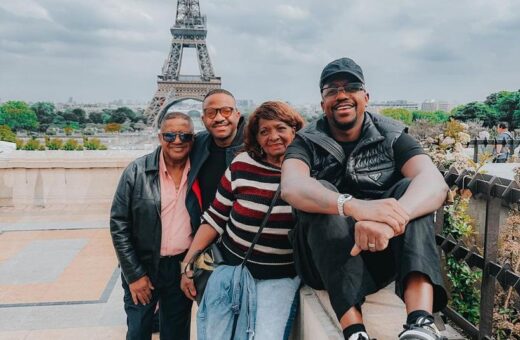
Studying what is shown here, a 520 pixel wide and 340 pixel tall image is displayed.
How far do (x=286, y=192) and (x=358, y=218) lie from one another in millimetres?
339

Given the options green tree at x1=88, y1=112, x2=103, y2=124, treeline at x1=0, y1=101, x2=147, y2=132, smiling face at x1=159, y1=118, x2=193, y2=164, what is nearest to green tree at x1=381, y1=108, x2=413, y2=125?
treeline at x1=0, y1=101, x2=147, y2=132

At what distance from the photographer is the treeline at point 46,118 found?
217ft

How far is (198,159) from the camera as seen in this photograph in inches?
109

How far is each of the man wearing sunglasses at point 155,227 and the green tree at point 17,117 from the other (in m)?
70.0

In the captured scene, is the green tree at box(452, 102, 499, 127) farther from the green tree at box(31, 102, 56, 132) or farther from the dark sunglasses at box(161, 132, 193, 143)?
the green tree at box(31, 102, 56, 132)

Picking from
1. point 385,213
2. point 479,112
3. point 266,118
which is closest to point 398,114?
point 479,112

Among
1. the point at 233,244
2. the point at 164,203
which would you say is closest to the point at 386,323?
the point at 233,244

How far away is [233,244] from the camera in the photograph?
2359mm

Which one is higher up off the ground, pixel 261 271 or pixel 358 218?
pixel 358 218

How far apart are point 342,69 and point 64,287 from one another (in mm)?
3775

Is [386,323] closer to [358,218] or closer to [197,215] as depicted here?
[358,218]

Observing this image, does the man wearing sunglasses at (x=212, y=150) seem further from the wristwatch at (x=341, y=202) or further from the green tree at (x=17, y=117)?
the green tree at (x=17, y=117)

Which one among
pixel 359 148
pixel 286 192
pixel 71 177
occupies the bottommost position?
pixel 71 177

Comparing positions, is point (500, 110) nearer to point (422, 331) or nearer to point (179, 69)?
point (179, 69)
